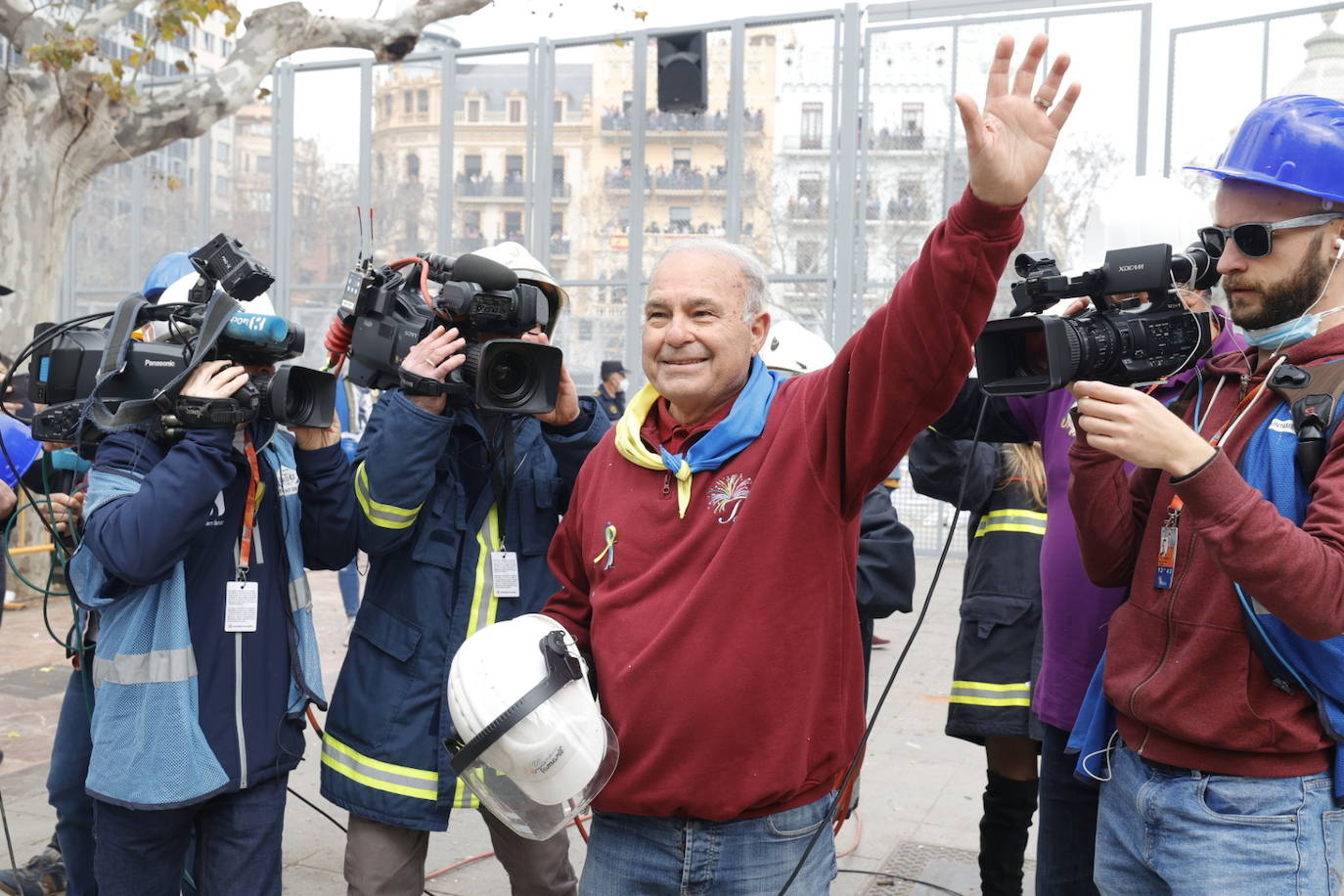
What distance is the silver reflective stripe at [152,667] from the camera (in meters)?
2.91

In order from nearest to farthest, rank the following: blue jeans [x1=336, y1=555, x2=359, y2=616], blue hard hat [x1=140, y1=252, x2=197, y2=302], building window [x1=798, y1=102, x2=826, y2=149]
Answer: blue hard hat [x1=140, y1=252, x2=197, y2=302]
blue jeans [x1=336, y1=555, x2=359, y2=616]
building window [x1=798, y1=102, x2=826, y2=149]

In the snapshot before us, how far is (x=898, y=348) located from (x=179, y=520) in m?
1.73

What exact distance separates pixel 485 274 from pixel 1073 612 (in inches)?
63.5

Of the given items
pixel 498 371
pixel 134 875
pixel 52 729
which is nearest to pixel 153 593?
pixel 134 875

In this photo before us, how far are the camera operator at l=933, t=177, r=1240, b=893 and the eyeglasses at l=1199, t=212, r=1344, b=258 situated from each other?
47 centimetres

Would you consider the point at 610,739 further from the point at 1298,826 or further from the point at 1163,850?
the point at 1298,826

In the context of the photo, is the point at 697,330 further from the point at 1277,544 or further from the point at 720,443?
the point at 1277,544

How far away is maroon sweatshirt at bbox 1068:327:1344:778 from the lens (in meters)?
1.96

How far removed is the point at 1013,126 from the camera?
1858mm

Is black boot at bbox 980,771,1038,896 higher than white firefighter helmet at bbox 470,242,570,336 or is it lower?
lower

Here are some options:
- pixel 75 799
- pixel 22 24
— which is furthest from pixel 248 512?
pixel 22 24

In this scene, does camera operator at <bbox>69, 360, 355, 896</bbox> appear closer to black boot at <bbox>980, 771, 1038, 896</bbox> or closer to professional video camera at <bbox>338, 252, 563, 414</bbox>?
professional video camera at <bbox>338, 252, 563, 414</bbox>

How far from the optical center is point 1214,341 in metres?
2.72

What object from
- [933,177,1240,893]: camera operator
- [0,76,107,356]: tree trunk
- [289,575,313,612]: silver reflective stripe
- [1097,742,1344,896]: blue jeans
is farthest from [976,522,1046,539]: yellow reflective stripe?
[0,76,107,356]: tree trunk
